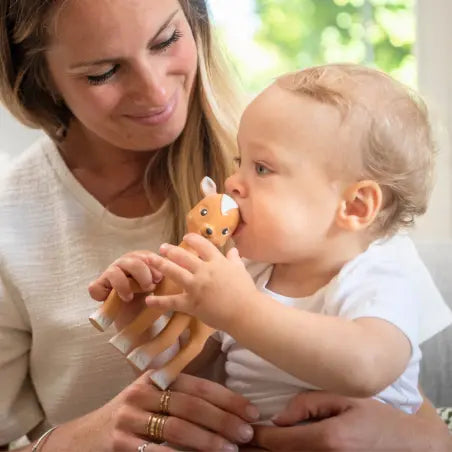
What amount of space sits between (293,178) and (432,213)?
1.28 meters

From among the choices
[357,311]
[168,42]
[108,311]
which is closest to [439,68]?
[168,42]

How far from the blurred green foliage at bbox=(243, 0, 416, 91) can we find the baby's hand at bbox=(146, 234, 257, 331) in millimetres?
1541

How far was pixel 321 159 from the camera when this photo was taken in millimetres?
1028

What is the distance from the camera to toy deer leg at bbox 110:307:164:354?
1.03m

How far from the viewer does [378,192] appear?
1.03 metres

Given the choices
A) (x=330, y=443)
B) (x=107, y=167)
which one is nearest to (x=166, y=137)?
(x=107, y=167)

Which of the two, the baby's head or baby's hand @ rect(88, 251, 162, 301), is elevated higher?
the baby's head

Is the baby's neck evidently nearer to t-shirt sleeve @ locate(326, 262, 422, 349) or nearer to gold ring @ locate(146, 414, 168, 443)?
t-shirt sleeve @ locate(326, 262, 422, 349)

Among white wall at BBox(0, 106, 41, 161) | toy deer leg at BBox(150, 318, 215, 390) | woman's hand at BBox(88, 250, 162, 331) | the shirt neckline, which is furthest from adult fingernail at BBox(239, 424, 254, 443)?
white wall at BBox(0, 106, 41, 161)

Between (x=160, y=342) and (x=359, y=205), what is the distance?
32cm

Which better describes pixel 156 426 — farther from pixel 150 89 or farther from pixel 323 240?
pixel 150 89

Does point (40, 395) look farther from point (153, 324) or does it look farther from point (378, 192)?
point (378, 192)

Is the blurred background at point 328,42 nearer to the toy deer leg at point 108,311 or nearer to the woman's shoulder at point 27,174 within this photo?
the woman's shoulder at point 27,174

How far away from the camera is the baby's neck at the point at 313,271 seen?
3.58 feet
